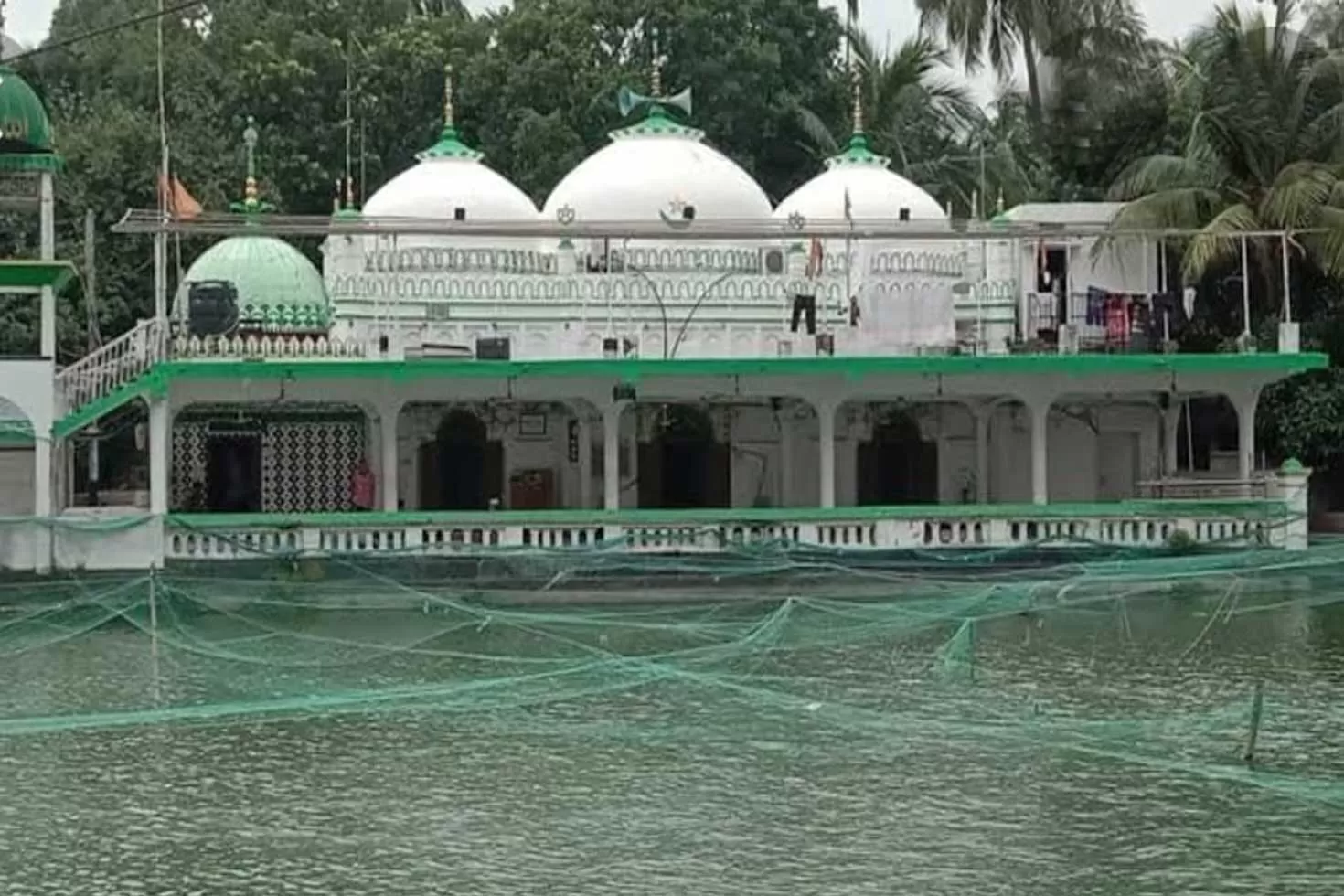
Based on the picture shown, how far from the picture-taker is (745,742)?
14391mm

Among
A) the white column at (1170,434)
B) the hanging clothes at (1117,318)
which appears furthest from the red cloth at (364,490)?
the white column at (1170,434)

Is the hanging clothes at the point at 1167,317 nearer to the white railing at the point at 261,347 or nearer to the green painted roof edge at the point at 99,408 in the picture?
the white railing at the point at 261,347

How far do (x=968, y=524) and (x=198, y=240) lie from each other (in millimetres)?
20802

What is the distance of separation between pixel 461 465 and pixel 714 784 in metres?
20.6

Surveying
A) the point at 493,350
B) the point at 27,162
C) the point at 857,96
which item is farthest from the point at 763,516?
the point at 857,96

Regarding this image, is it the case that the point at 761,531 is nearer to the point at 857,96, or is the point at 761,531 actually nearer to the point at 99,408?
the point at 99,408

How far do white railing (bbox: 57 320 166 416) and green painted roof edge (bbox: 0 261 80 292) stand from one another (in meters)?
1.38

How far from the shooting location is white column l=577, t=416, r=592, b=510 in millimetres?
32438

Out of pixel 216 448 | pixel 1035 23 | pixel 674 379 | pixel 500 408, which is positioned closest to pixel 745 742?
pixel 674 379

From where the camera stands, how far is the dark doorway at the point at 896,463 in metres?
33.7

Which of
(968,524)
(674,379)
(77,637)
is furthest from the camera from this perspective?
(674,379)

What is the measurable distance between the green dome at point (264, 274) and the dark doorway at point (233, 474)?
7.87ft

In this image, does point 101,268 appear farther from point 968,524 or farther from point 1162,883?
point 1162,883

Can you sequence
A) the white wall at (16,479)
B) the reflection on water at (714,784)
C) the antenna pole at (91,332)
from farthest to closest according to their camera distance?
the antenna pole at (91,332) → the white wall at (16,479) → the reflection on water at (714,784)
